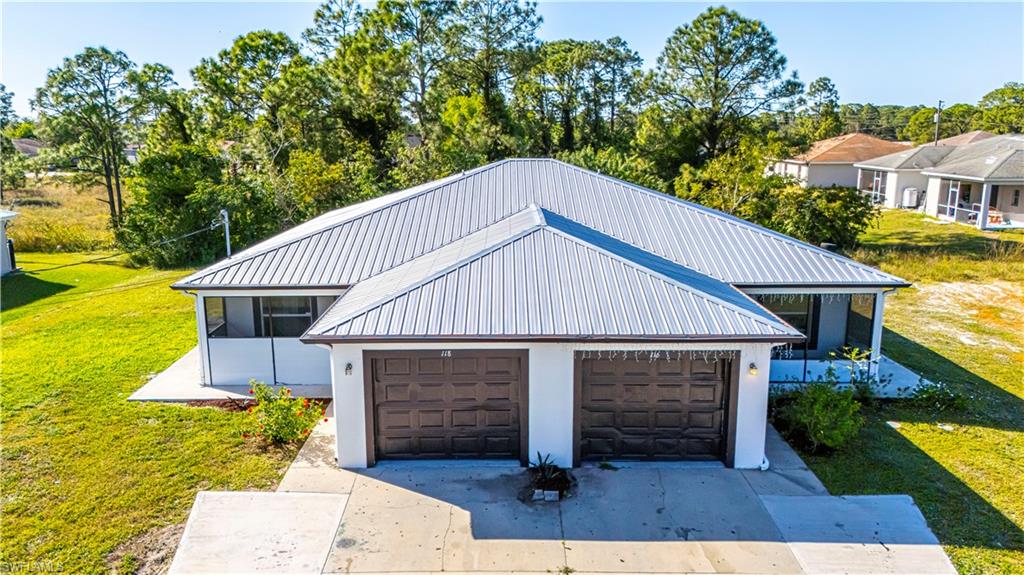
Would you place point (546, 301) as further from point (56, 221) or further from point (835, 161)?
point (835, 161)

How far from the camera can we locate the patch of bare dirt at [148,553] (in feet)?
26.1

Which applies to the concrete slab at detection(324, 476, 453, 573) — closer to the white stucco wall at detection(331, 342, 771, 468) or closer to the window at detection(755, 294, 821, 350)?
the white stucco wall at detection(331, 342, 771, 468)

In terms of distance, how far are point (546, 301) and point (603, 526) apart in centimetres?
341

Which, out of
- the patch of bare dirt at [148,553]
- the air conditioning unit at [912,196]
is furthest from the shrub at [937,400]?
the air conditioning unit at [912,196]

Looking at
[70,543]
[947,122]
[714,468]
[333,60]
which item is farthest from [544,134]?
[947,122]

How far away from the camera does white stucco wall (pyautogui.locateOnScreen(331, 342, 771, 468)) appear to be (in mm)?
9969

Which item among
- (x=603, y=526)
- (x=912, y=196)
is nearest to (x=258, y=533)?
(x=603, y=526)

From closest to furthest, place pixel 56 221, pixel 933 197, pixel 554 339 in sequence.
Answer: pixel 554 339
pixel 56 221
pixel 933 197

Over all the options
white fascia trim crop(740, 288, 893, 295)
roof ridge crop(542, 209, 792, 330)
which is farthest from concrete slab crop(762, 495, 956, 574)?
white fascia trim crop(740, 288, 893, 295)

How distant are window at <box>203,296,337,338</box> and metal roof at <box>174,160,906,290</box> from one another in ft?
1.75

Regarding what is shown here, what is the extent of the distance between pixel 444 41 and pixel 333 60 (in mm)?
6626

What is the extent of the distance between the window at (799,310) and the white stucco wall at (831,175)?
Answer: 35543 millimetres

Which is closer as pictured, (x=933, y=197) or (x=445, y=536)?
(x=445, y=536)

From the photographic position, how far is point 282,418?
11.0 meters
